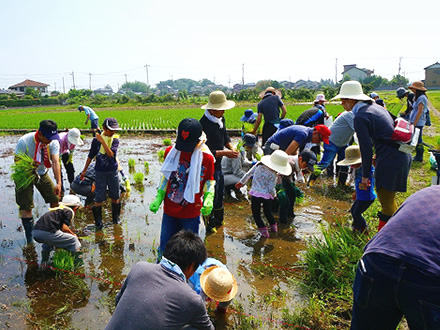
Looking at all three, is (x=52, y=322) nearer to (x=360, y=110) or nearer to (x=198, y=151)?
(x=198, y=151)

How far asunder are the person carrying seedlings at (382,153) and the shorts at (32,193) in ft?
12.7

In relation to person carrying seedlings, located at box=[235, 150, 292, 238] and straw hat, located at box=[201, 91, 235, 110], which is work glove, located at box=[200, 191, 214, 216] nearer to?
person carrying seedlings, located at box=[235, 150, 292, 238]

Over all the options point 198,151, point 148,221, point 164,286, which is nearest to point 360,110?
point 198,151

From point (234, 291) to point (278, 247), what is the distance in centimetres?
156

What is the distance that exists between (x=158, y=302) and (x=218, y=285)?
103cm

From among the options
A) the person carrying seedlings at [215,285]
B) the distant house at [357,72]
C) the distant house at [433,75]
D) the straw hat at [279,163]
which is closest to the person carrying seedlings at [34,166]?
the person carrying seedlings at [215,285]


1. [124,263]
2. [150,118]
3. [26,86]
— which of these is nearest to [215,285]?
[124,263]

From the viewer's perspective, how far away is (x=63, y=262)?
379cm

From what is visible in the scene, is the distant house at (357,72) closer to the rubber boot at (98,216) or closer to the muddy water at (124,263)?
the muddy water at (124,263)

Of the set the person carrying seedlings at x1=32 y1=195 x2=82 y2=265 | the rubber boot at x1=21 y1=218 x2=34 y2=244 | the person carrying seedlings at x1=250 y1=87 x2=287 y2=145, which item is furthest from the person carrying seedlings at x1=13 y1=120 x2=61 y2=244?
the person carrying seedlings at x1=250 y1=87 x2=287 y2=145

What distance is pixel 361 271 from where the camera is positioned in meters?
1.89

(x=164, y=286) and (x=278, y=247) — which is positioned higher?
(x=164, y=286)

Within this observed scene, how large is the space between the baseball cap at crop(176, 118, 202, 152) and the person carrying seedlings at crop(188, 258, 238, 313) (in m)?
1.09

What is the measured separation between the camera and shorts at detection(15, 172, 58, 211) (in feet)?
14.8
